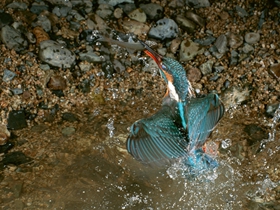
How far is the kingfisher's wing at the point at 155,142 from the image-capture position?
4355 millimetres

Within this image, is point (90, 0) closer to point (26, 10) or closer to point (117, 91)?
point (26, 10)

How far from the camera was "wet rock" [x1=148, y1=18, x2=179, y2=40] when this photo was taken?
581 centimetres

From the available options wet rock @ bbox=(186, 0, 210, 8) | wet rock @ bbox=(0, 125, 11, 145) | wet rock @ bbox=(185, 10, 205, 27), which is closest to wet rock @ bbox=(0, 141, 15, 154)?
wet rock @ bbox=(0, 125, 11, 145)

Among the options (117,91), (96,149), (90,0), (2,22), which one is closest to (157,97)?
(117,91)

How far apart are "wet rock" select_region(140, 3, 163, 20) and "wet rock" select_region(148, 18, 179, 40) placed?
0.44 feet

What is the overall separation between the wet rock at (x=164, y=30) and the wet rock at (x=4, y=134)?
1.85 metres

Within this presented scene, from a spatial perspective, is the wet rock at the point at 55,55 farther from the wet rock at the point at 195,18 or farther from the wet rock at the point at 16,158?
the wet rock at the point at 195,18

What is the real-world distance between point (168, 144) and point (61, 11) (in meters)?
2.13

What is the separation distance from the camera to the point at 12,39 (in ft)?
17.6

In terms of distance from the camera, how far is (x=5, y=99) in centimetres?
518

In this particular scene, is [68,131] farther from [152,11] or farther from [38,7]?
[152,11]

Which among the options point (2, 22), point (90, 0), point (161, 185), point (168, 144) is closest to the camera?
point (168, 144)

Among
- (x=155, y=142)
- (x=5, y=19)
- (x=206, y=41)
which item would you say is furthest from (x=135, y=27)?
(x=155, y=142)

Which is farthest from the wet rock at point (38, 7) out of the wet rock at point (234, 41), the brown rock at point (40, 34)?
the wet rock at point (234, 41)
